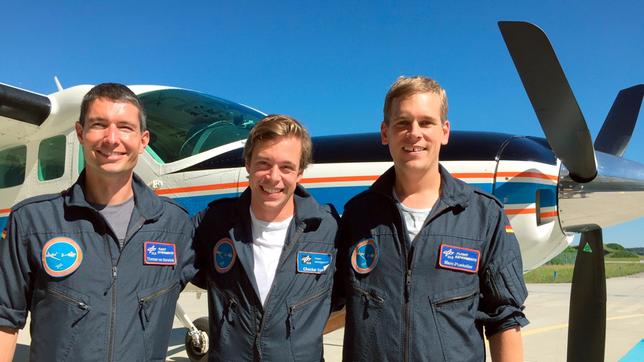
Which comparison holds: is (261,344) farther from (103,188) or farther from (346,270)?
(103,188)

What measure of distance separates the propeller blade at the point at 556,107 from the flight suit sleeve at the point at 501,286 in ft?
5.39

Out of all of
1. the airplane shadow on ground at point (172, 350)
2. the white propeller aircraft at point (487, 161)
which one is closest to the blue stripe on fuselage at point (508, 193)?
the white propeller aircraft at point (487, 161)

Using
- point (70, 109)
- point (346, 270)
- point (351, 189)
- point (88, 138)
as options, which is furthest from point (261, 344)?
point (70, 109)

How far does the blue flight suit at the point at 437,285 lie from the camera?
210 cm

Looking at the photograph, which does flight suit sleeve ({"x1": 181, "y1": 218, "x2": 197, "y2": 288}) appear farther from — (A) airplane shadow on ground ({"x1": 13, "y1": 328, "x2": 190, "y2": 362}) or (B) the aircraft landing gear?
(A) airplane shadow on ground ({"x1": 13, "y1": 328, "x2": 190, "y2": 362})

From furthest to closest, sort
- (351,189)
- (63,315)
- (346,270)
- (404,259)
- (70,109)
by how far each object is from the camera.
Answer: (70,109), (351,189), (346,270), (404,259), (63,315)

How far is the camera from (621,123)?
209 inches

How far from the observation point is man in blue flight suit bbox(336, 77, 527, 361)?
2113mm

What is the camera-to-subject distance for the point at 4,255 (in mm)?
2070

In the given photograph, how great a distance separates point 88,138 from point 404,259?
145cm

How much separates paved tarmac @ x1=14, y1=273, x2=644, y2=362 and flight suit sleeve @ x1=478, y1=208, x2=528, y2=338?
3971mm

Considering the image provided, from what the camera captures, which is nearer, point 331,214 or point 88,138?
point 88,138

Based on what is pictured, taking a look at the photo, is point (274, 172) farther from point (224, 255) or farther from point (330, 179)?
point (330, 179)

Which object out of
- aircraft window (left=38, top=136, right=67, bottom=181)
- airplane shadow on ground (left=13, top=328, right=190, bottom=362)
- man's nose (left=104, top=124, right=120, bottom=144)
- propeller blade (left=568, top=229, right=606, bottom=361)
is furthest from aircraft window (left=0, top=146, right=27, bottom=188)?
propeller blade (left=568, top=229, right=606, bottom=361)
